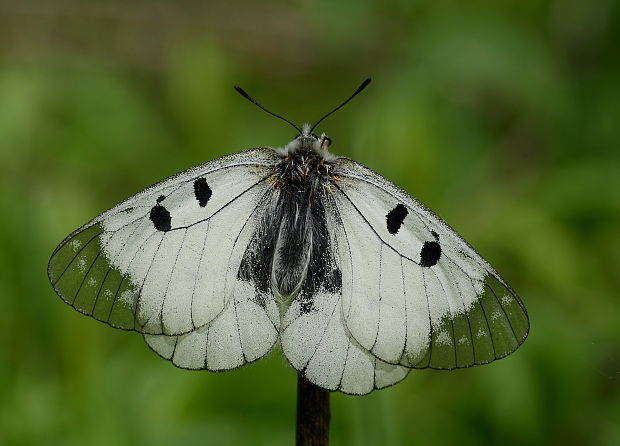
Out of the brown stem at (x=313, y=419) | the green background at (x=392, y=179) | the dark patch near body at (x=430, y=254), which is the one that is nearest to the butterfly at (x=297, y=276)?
the dark patch near body at (x=430, y=254)

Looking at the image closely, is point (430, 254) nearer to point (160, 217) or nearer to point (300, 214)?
point (300, 214)

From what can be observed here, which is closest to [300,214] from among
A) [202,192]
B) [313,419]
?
[202,192]

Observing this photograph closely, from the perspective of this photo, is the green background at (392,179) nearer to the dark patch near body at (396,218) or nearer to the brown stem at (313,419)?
the dark patch near body at (396,218)

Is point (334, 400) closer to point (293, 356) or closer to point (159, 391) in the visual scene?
point (159, 391)

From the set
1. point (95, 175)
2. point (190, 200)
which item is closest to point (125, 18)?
point (95, 175)

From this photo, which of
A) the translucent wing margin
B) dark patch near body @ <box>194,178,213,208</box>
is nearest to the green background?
the translucent wing margin
